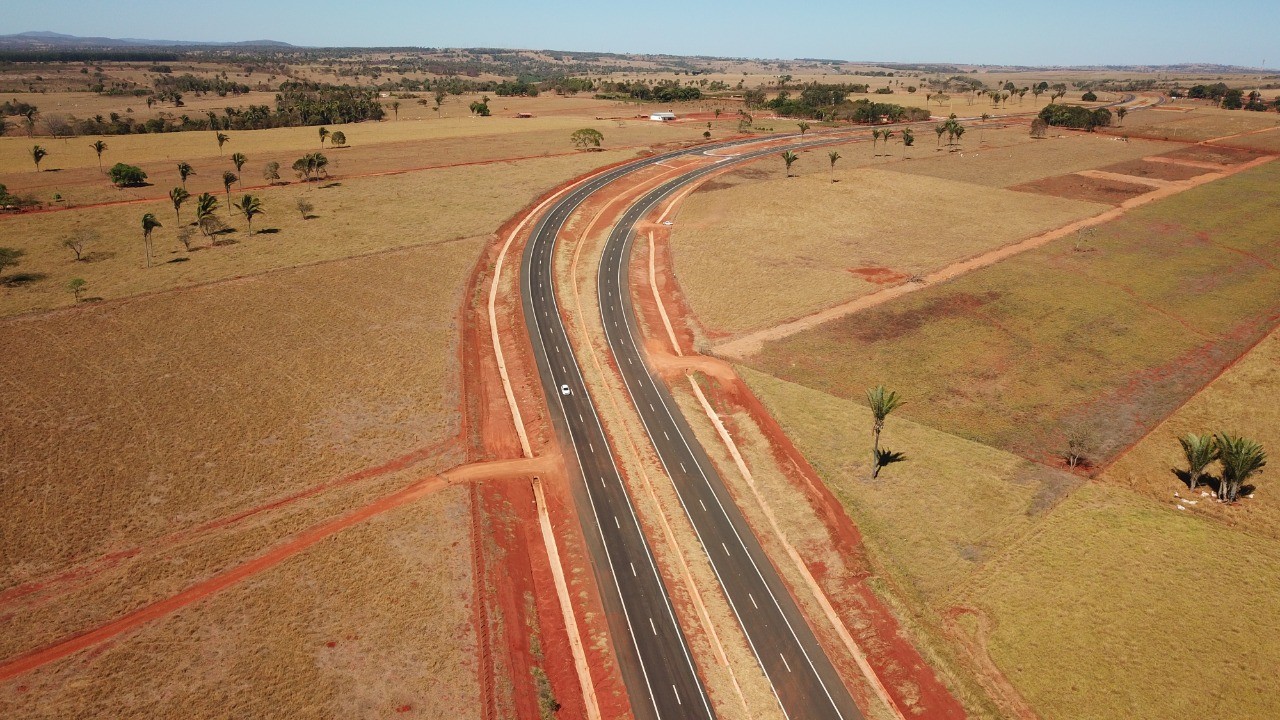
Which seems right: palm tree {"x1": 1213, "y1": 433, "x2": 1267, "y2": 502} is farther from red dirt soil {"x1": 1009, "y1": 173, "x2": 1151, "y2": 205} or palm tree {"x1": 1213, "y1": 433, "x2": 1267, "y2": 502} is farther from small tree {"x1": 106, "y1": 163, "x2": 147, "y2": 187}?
small tree {"x1": 106, "y1": 163, "x2": 147, "y2": 187}

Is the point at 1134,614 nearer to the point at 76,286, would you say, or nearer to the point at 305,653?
the point at 305,653

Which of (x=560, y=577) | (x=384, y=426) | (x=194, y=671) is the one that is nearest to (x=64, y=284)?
(x=384, y=426)

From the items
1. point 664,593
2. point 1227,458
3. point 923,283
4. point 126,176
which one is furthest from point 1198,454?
point 126,176

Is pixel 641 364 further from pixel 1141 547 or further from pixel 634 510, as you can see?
pixel 1141 547

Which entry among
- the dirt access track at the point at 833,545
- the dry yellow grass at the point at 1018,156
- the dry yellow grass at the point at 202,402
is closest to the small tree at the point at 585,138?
the dry yellow grass at the point at 1018,156

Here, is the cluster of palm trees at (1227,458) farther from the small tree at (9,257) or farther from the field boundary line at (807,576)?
the small tree at (9,257)
